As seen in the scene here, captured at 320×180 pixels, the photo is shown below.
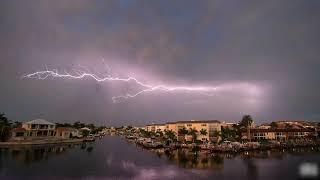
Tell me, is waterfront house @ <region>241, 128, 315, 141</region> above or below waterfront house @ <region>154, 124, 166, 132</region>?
below

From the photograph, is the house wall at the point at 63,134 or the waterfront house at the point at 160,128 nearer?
the house wall at the point at 63,134

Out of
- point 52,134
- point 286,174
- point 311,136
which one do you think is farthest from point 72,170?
point 311,136

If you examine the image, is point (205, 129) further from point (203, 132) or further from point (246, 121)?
point (246, 121)

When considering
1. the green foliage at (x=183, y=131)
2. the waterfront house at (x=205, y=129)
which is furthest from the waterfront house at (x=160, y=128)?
the waterfront house at (x=205, y=129)

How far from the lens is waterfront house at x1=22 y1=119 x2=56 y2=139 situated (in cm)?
9400

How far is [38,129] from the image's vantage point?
98.2 m

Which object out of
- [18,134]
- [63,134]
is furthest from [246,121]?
[18,134]

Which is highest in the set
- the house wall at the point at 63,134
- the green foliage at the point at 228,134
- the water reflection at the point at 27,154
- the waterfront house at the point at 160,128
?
the waterfront house at the point at 160,128

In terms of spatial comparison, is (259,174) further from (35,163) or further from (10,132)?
(10,132)

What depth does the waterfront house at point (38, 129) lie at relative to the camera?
94000 millimetres

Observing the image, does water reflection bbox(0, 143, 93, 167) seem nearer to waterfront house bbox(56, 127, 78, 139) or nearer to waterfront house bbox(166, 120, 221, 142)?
waterfront house bbox(56, 127, 78, 139)

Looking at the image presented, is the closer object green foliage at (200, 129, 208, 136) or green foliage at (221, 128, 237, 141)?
green foliage at (221, 128, 237, 141)

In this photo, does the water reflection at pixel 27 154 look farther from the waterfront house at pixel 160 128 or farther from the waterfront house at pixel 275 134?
the waterfront house at pixel 160 128

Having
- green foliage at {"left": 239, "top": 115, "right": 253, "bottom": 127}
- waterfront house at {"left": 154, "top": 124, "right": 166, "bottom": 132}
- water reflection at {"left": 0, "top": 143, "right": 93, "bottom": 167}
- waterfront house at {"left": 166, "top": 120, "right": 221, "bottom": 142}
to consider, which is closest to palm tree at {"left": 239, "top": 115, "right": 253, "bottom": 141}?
green foliage at {"left": 239, "top": 115, "right": 253, "bottom": 127}
